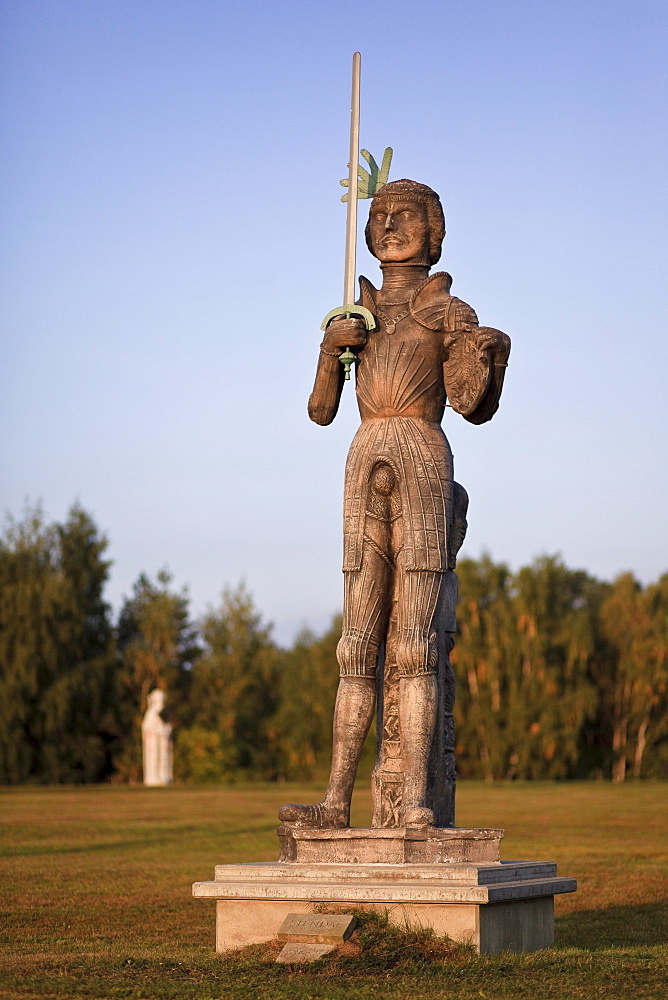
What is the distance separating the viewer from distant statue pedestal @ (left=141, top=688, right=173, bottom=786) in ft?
150

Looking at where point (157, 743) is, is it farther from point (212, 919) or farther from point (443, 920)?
point (443, 920)

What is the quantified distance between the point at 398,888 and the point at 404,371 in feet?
10.9

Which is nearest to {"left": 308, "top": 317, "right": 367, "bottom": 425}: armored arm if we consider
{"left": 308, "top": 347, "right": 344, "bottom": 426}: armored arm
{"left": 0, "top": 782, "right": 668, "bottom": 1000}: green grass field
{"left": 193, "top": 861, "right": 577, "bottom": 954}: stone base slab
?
{"left": 308, "top": 347, "right": 344, "bottom": 426}: armored arm

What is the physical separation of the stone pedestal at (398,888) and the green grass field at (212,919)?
0.17m

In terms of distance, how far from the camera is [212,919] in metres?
11.5

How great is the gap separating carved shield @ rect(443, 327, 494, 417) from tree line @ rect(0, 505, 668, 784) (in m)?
38.7

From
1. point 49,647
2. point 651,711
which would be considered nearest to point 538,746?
point 651,711

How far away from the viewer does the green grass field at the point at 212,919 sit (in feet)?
24.1

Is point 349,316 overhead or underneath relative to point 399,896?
overhead

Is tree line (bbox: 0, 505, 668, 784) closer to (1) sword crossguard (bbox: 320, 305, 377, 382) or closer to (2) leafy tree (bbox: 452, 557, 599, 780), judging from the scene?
(2) leafy tree (bbox: 452, 557, 599, 780)

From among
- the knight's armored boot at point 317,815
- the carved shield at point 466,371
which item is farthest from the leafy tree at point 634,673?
the knight's armored boot at point 317,815

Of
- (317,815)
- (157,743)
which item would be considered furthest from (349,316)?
(157,743)

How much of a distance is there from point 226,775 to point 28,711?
7.98m

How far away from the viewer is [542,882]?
883cm
